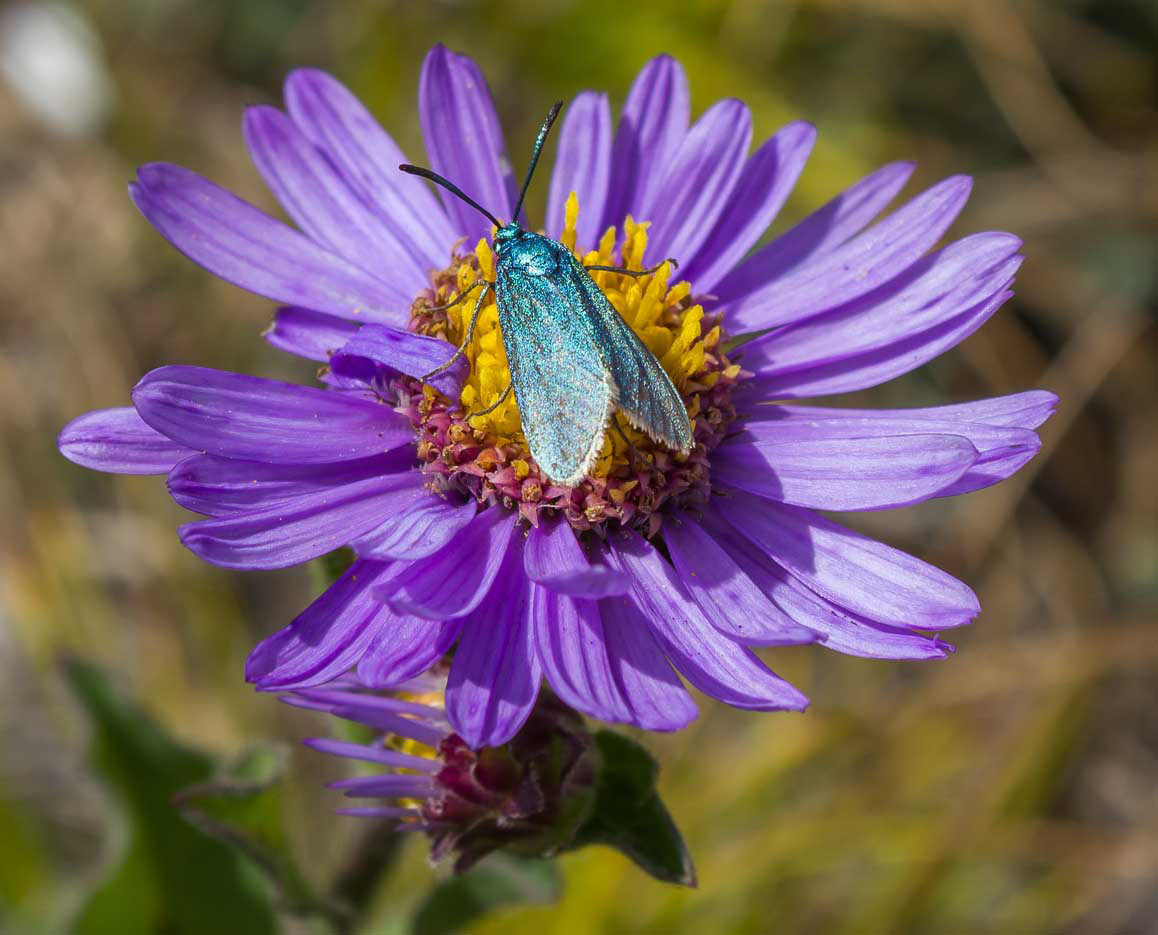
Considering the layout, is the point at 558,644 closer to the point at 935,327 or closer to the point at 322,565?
the point at 322,565

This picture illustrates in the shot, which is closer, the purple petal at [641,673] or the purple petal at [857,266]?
the purple petal at [641,673]

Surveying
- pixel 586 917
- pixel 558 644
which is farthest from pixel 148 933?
pixel 558 644

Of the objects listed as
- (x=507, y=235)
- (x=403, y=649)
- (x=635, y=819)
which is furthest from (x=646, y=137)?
(x=635, y=819)

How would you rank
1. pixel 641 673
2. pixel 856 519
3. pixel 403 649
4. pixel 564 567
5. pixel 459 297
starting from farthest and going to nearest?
pixel 856 519, pixel 459 297, pixel 564 567, pixel 641 673, pixel 403 649

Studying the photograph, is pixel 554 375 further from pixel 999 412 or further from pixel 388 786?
pixel 999 412

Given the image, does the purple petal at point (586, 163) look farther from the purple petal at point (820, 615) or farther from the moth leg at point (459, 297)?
the purple petal at point (820, 615)

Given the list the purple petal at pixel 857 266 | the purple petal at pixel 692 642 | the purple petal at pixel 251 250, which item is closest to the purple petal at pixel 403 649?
the purple petal at pixel 692 642
